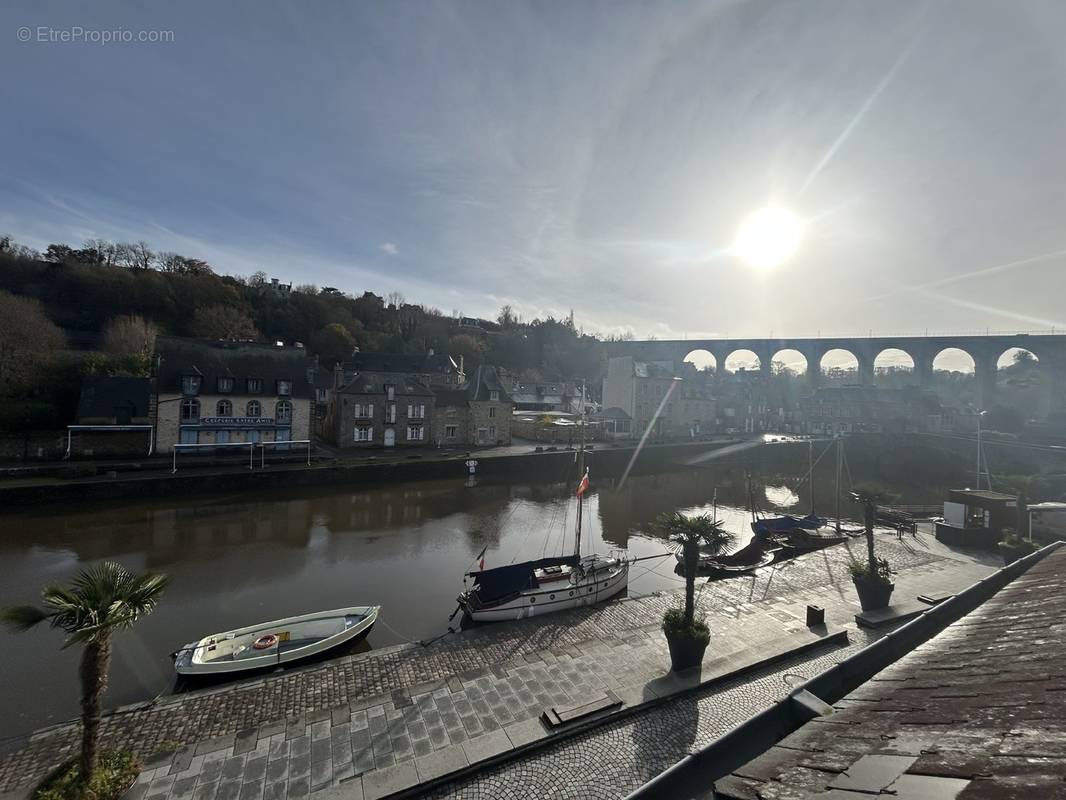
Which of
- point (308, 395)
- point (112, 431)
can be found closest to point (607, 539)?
point (308, 395)

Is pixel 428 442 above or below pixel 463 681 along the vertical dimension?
above

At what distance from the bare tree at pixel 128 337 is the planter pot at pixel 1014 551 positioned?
182 feet

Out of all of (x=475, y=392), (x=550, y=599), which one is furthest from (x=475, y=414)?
(x=550, y=599)

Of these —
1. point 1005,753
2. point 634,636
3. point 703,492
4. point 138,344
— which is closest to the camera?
point 1005,753

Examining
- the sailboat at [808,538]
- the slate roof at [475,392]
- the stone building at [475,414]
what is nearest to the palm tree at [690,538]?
the sailboat at [808,538]

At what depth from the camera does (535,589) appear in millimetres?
12391

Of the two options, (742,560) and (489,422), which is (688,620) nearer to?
(742,560)

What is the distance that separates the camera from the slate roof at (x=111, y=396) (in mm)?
28750

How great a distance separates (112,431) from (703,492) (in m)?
38.7

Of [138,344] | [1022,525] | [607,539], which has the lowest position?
[607,539]

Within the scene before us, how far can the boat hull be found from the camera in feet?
38.2

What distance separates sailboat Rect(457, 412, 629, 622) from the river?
135cm

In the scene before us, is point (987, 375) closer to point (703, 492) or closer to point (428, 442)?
point (703, 492)

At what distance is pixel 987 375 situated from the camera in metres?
66.7
